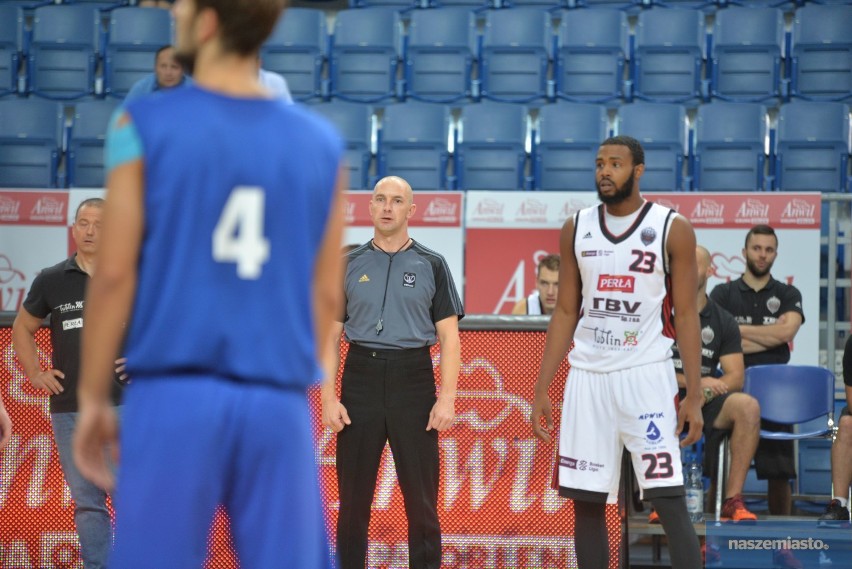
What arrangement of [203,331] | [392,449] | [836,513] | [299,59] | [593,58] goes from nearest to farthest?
[203,331] → [392,449] → [836,513] → [593,58] → [299,59]

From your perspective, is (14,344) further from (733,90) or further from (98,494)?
(733,90)

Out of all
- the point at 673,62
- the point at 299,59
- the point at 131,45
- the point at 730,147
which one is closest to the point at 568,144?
the point at 730,147

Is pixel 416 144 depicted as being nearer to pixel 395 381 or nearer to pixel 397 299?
pixel 397 299

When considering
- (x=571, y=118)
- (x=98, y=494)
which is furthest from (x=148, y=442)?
(x=571, y=118)

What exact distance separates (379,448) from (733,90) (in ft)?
27.8

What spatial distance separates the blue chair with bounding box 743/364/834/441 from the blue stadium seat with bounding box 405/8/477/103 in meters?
5.90

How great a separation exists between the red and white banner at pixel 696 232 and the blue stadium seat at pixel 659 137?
6.31ft

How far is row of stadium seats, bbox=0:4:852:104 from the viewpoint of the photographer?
41.3 feet

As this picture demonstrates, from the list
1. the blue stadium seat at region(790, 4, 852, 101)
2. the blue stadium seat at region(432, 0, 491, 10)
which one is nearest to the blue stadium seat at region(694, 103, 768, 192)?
the blue stadium seat at region(790, 4, 852, 101)

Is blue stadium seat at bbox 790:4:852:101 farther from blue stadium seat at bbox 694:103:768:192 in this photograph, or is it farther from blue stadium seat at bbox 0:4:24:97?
blue stadium seat at bbox 0:4:24:97

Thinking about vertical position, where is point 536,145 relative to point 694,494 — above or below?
above

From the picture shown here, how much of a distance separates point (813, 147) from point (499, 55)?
11.7 feet

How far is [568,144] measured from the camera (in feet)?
38.5

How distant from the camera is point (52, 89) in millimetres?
13078
